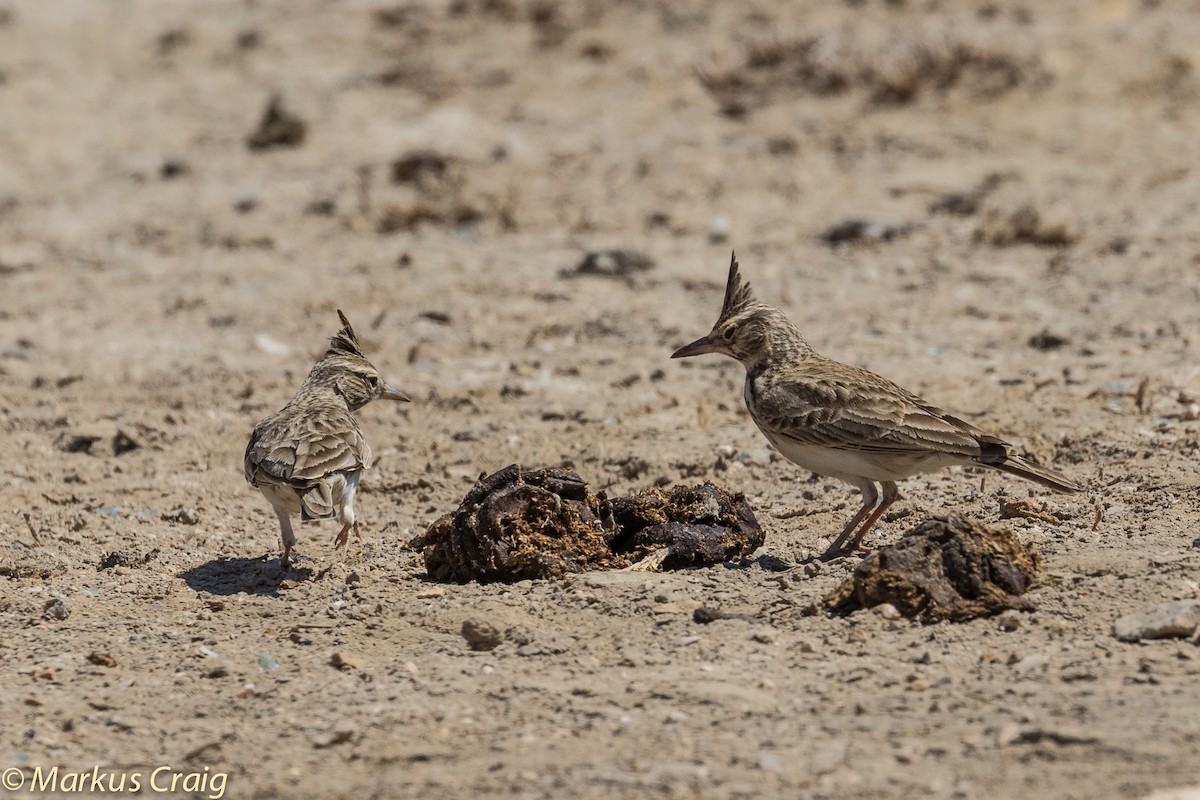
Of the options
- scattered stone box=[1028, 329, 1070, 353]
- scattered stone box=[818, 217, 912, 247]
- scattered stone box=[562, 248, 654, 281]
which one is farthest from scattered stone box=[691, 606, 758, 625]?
scattered stone box=[818, 217, 912, 247]

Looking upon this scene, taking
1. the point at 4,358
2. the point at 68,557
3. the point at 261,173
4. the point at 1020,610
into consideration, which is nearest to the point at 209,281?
the point at 4,358

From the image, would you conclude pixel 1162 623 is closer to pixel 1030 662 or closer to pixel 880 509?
pixel 1030 662

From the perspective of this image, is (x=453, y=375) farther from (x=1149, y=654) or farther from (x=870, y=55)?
(x=870, y=55)

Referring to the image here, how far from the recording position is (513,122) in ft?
53.1

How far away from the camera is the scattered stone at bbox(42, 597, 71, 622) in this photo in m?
6.57

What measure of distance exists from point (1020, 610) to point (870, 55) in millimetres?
11015

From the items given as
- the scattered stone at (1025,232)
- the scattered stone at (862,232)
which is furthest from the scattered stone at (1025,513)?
the scattered stone at (862,232)

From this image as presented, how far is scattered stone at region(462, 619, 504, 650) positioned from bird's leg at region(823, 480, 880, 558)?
62.2 inches

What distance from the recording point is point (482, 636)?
19.6ft

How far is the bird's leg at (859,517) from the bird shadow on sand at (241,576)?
2.33 metres

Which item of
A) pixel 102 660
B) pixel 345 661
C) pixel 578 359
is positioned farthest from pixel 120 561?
pixel 578 359

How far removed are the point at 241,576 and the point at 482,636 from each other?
1.68 meters

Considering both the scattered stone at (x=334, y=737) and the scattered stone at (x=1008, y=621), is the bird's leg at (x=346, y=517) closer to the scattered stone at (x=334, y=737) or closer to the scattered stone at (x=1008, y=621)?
the scattered stone at (x=334, y=737)

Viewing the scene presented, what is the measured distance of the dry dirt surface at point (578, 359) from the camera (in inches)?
206
